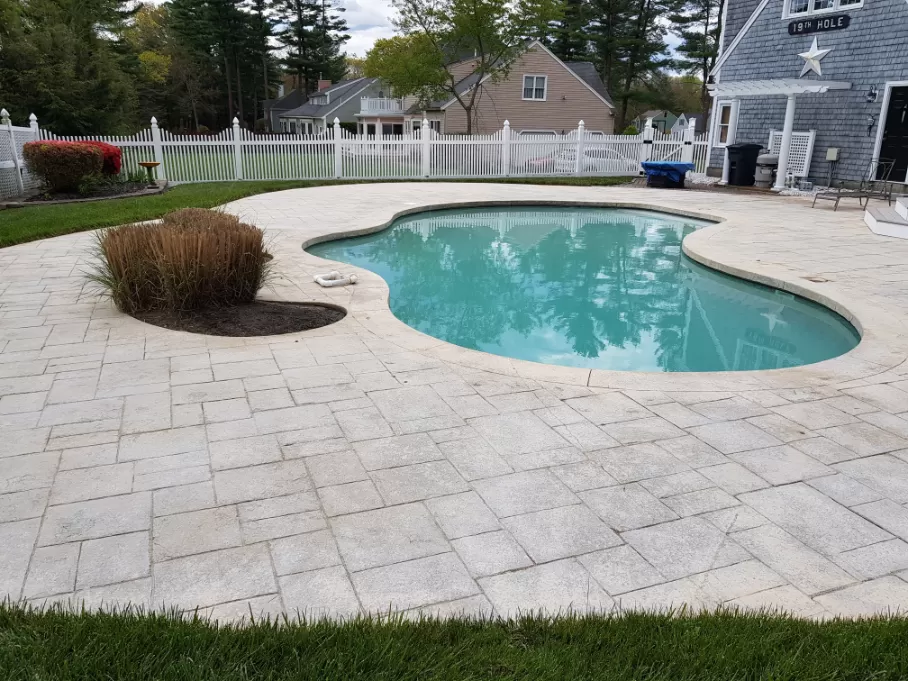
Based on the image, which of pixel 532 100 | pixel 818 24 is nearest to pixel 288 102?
pixel 532 100

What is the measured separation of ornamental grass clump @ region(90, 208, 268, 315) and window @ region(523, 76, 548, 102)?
26771 millimetres

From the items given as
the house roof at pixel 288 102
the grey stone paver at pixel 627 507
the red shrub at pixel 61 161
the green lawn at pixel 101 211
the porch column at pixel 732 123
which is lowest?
the grey stone paver at pixel 627 507

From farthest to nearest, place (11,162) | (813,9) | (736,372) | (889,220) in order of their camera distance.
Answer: (813,9) < (11,162) < (889,220) < (736,372)

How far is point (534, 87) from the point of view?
29953 millimetres

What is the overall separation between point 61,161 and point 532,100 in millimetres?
22161

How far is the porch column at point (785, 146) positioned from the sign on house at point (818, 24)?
5.36 feet

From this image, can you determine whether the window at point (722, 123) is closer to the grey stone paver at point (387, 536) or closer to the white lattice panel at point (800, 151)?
the white lattice panel at point (800, 151)

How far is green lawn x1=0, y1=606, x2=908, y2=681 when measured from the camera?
174 cm

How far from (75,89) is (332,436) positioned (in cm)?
2710

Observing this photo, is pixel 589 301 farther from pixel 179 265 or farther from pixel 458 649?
pixel 458 649

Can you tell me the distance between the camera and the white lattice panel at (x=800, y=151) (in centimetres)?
1486

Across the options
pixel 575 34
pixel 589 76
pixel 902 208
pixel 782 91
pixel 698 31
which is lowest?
pixel 902 208

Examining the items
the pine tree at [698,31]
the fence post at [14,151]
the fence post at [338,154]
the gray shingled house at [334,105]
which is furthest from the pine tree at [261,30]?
the fence post at [14,151]

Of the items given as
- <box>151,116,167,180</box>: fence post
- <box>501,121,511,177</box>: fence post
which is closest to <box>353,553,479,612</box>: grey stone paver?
<box>151,116,167,180</box>: fence post
